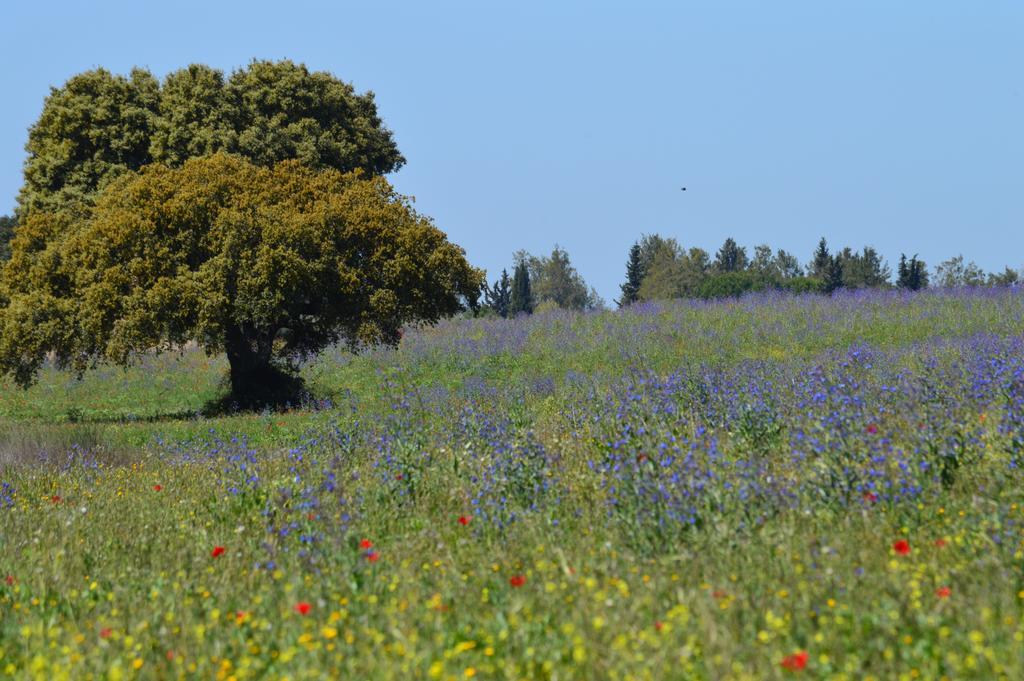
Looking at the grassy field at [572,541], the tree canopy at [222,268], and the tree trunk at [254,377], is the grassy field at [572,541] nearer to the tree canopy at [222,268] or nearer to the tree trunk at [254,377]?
the tree canopy at [222,268]

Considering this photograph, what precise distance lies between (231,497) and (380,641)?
4.92 m

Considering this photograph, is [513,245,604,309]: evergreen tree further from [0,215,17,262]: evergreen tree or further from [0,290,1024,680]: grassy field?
[0,290,1024,680]: grassy field

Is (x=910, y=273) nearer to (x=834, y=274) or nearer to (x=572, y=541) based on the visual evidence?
(x=834, y=274)

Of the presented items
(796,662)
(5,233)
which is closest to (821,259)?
(5,233)

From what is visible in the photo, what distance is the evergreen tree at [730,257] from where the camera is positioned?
113938mm

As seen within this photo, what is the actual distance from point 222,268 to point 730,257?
321 feet

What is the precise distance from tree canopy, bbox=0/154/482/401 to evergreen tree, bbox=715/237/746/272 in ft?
303

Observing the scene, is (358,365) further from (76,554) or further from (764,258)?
(764,258)

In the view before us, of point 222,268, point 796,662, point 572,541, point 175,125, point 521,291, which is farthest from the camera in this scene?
point 521,291

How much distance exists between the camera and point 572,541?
281 inches

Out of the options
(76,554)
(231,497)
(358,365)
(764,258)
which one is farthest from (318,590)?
(764,258)

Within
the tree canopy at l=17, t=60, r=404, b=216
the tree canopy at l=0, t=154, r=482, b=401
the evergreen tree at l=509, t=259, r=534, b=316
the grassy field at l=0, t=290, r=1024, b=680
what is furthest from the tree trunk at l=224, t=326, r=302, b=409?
the evergreen tree at l=509, t=259, r=534, b=316

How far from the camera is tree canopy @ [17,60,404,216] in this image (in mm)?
26234

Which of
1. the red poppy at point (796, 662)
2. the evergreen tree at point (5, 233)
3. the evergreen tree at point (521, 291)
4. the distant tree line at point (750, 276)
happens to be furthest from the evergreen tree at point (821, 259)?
the red poppy at point (796, 662)
